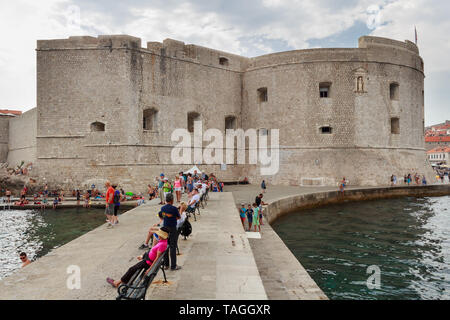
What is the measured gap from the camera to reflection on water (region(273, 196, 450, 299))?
700cm

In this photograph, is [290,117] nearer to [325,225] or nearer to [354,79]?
[354,79]

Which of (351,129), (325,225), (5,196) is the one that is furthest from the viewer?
(351,129)

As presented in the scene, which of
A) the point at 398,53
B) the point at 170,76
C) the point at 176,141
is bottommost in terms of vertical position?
the point at 176,141

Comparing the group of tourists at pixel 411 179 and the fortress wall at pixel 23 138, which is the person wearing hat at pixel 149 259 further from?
the fortress wall at pixel 23 138

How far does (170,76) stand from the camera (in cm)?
1969

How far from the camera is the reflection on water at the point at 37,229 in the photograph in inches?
348

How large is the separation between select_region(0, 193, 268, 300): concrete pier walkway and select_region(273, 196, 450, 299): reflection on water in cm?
272

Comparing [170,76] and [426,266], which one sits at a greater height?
[170,76]

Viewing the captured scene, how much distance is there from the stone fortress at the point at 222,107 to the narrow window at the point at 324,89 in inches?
3.0

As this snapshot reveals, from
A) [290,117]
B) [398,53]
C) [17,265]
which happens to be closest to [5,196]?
[17,265]

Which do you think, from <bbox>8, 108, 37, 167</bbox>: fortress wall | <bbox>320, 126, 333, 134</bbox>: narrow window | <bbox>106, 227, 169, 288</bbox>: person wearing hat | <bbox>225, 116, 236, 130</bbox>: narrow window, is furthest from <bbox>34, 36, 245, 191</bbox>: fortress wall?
<bbox>106, 227, 169, 288</bbox>: person wearing hat

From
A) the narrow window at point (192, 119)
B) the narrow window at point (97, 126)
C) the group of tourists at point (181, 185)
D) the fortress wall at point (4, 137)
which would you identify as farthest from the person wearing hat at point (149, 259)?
the fortress wall at point (4, 137)
